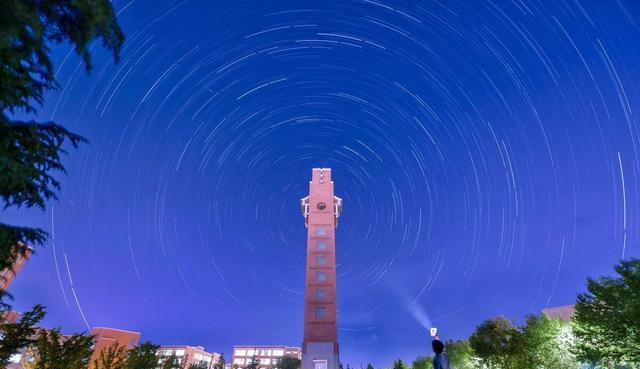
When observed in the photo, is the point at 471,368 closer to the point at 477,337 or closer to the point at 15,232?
the point at 477,337

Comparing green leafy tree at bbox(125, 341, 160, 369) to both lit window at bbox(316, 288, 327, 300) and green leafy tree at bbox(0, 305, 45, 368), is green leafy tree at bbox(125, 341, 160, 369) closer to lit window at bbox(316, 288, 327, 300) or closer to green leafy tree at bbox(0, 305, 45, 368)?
green leafy tree at bbox(0, 305, 45, 368)

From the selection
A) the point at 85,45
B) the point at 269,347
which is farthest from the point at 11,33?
the point at 269,347

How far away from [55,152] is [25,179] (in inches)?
50.9

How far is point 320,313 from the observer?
53.4m

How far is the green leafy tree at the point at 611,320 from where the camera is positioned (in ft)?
82.6

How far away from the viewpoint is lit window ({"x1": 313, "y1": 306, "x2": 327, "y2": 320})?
173 feet

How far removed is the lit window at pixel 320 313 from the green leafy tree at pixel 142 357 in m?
23.2

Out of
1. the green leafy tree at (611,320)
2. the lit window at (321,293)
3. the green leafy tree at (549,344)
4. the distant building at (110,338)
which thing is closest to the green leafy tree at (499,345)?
the green leafy tree at (549,344)

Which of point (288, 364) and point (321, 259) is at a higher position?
point (321, 259)

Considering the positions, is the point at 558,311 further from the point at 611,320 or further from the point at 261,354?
the point at 261,354

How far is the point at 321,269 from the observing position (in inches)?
2279

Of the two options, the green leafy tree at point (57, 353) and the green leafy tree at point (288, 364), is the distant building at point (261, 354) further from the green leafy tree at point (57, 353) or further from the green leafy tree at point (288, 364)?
the green leafy tree at point (57, 353)

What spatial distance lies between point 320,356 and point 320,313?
20.8 ft

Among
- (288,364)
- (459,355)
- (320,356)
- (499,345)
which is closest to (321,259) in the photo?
(320,356)
